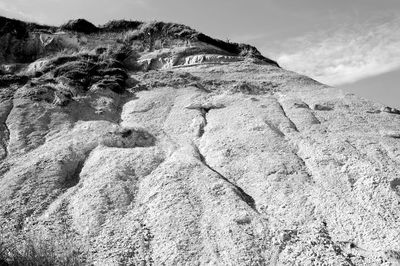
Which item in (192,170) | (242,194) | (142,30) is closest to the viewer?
(242,194)

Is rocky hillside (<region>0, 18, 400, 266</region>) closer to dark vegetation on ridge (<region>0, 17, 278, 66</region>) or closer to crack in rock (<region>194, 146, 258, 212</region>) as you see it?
crack in rock (<region>194, 146, 258, 212</region>)

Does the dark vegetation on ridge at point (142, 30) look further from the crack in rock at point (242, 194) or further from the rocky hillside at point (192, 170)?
the crack in rock at point (242, 194)

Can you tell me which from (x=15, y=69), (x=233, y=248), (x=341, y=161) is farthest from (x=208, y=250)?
(x=15, y=69)

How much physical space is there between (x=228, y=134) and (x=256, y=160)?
126 inches

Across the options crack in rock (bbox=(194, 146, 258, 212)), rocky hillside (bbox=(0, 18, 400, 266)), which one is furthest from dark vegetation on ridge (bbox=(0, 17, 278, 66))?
crack in rock (bbox=(194, 146, 258, 212))

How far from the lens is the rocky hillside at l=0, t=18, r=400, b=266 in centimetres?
1695

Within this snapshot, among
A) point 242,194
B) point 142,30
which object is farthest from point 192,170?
point 142,30

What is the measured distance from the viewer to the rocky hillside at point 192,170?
55.6ft

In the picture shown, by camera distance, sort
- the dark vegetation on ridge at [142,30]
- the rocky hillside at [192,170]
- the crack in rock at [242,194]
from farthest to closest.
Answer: the dark vegetation on ridge at [142,30] → the crack in rock at [242,194] → the rocky hillside at [192,170]

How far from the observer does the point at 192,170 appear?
2131cm

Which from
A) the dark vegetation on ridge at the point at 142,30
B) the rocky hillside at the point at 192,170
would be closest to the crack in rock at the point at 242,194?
the rocky hillside at the point at 192,170

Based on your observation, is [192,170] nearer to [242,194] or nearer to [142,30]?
[242,194]

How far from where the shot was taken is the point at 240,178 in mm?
21703

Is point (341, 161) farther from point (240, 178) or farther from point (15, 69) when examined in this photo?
point (15, 69)
